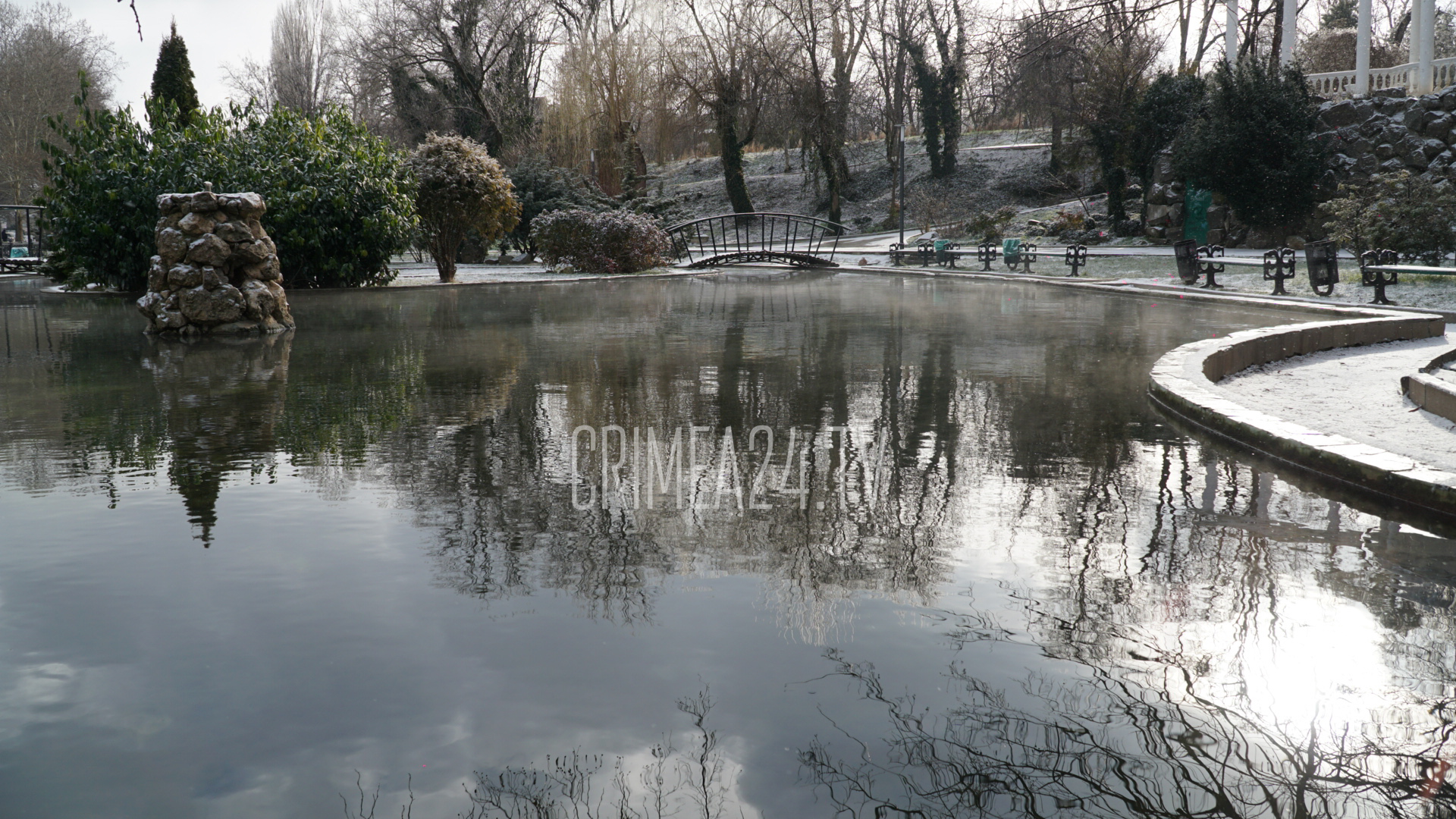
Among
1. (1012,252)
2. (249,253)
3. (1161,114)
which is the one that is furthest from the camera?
(1161,114)

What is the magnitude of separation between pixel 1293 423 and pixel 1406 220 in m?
14.0

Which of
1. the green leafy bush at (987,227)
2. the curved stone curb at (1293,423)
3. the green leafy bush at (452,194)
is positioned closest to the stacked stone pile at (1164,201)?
the green leafy bush at (987,227)

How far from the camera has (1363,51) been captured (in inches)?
1180

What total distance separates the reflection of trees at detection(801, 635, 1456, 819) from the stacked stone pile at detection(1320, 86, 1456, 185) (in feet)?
93.0

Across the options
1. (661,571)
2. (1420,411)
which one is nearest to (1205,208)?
(1420,411)

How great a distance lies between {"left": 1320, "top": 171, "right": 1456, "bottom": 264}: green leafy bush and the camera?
1742 cm

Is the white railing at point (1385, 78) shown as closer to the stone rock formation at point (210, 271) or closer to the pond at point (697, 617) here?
the stone rock formation at point (210, 271)

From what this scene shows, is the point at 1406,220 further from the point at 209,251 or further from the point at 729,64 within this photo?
the point at 729,64

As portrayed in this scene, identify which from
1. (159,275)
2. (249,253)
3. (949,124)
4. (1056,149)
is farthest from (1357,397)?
(949,124)

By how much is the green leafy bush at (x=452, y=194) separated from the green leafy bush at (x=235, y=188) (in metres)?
1.79

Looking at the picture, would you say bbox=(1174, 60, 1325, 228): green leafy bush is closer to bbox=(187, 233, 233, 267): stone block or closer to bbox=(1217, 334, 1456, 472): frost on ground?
bbox=(1217, 334, 1456, 472): frost on ground

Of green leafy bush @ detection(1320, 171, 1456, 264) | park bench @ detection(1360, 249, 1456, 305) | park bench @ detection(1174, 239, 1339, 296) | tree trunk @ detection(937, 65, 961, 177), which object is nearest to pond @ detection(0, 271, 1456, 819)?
park bench @ detection(1360, 249, 1456, 305)

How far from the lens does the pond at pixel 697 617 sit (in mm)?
2717

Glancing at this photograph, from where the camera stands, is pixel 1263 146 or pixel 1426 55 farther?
pixel 1426 55
